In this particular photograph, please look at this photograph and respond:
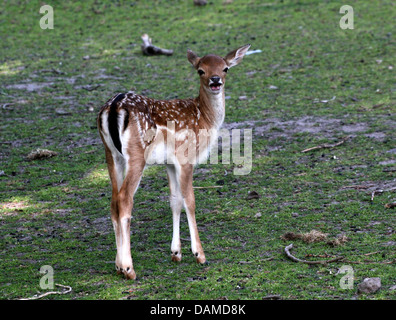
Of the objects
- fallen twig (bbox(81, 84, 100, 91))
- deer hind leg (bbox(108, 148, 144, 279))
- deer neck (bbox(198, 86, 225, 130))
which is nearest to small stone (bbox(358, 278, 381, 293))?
deer hind leg (bbox(108, 148, 144, 279))

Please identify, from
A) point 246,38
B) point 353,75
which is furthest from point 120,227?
point 246,38

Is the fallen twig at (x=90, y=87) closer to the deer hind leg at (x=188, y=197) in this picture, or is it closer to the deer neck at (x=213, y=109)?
the deer neck at (x=213, y=109)

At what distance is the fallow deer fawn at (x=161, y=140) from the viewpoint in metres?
5.99

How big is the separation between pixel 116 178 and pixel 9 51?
32.9ft

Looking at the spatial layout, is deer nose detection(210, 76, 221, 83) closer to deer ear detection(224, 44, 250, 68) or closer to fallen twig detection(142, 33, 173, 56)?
deer ear detection(224, 44, 250, 68)

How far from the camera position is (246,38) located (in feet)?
48.8

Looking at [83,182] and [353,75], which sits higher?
[353,75]

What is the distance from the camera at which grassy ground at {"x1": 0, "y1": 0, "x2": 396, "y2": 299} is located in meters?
6.13

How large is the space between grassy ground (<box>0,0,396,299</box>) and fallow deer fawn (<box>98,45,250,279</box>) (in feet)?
1.59

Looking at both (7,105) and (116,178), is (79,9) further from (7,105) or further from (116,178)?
(116,178)

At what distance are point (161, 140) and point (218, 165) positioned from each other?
10.3ft

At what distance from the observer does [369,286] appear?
17.5 feet

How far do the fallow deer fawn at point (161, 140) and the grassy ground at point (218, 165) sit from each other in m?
0.48

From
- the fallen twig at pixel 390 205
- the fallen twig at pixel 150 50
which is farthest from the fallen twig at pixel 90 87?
the fallen twig at pixel 390 205
